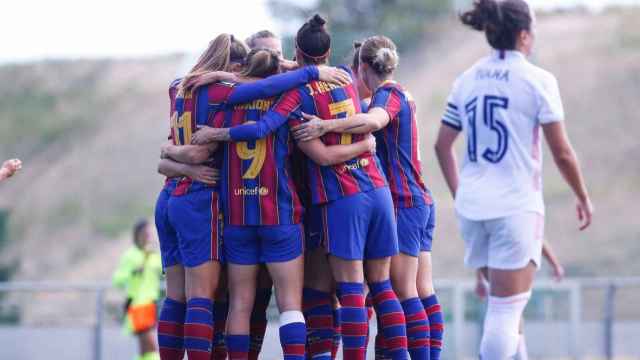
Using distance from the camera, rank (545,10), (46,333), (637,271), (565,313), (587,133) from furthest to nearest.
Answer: (545,10), (587,133), (637,271), (565,313), (46,333)

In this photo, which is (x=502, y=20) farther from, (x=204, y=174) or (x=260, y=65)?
(x=204, y=174)

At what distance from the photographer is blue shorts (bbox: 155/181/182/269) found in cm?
840

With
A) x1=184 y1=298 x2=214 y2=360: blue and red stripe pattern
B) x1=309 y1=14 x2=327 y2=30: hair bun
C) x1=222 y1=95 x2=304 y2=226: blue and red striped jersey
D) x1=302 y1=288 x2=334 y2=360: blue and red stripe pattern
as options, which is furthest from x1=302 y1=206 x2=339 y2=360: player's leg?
x1=309 y1=14 x2=327 y2=30: hair bun

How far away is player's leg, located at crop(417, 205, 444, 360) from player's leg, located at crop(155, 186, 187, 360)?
1.73 metres

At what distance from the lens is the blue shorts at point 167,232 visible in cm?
840

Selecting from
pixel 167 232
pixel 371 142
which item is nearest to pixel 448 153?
pixel 371 142

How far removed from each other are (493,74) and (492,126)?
33 cm

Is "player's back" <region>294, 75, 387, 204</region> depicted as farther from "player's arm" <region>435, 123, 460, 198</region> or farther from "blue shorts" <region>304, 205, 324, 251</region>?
"player's arm" <region>435, 123, 460, 198</region>

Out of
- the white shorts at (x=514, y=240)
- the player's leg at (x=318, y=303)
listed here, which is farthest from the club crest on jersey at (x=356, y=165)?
the white shorts at (x=514, y=240)

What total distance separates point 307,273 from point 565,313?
10804 millimetres

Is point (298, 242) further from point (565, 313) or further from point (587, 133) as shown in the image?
point (587, 133)

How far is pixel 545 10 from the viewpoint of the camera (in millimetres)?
62031

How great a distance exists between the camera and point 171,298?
27.9 feet

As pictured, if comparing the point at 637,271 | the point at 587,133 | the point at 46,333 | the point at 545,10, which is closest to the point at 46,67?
the point at 545,10
